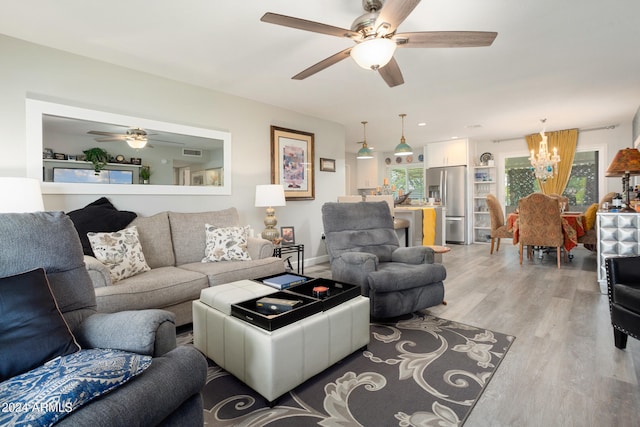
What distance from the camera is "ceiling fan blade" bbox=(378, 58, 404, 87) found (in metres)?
2.37

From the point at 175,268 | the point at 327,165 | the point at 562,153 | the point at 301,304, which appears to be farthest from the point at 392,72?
the point at 562,153

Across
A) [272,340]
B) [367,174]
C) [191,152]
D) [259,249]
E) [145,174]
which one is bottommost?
[272,340]

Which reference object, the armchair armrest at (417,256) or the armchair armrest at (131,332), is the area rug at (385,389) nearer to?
the armchair armrest at (131,332)

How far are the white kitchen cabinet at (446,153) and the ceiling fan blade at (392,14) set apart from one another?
5.82 metres

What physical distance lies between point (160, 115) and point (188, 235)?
1363 millimetres

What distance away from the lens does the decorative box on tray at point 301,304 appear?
5.30ft

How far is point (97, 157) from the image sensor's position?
2.96 metres

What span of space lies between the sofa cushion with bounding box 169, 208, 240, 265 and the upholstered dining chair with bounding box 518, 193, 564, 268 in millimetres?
4445

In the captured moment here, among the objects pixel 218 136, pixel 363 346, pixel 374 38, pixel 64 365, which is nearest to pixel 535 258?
pixel 363 346

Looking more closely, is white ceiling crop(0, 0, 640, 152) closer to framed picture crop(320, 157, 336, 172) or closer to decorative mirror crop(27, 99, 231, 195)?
decorative mirror crop(27, 99, 231, 195)

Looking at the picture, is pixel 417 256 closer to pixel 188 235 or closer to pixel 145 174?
pixel 188 235

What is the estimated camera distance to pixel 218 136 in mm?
3836

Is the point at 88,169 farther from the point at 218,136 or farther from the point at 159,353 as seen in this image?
the point at 159,353

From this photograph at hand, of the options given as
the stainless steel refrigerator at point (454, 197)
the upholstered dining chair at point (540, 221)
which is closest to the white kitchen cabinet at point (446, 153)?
the stainless steel refrigerator at point (454, 197)
